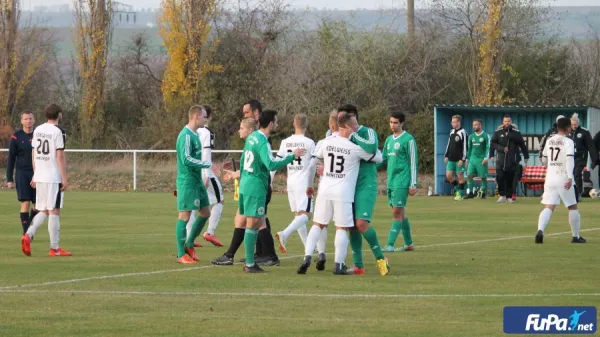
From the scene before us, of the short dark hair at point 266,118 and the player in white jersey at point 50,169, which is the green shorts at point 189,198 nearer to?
the short dark hair at point 266,118

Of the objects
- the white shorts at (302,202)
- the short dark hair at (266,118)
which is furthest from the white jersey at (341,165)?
the white shorts at (302,202)

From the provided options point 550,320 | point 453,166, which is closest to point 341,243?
point 550,320

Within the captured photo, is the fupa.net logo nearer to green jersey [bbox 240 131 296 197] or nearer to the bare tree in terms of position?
green jersey [bbox 240 131 296 197]

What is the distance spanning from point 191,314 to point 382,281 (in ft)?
10.1

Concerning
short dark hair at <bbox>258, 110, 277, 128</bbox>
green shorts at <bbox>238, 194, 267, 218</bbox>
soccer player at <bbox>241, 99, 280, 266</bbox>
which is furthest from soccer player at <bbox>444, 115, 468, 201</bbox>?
green shorts at <bbox>238, 194, 267, 218</bbox>

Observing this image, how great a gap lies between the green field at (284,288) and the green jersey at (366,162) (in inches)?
40.7

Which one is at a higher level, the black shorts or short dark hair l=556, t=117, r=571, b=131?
short dark hair l=556, t=117, r=571, b=131

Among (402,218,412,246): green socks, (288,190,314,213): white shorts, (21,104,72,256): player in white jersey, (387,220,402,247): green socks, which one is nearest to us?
(288,190,314,213): white shorts

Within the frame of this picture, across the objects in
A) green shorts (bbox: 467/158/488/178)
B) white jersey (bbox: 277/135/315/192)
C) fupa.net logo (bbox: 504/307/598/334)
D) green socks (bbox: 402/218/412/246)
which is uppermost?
white jersey (bbox: 277/135/315/192)

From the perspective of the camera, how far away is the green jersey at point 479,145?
30844 mm

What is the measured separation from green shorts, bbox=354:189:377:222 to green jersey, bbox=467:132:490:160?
17.5 m

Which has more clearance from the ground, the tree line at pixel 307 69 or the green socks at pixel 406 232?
the tree line at pixel 307 69

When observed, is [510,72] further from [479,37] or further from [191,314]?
[191,314]

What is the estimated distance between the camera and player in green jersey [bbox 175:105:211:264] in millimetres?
14828
